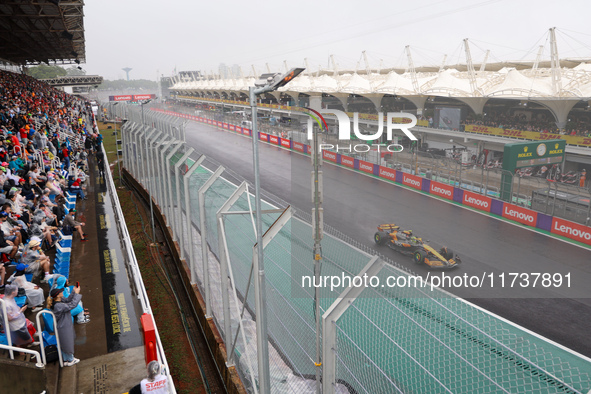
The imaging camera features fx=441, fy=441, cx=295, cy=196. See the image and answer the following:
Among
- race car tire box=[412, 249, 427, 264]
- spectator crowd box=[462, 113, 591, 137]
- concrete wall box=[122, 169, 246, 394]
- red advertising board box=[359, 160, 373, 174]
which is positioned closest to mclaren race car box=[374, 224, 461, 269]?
race car tire box=[412, 249, 427, 264]

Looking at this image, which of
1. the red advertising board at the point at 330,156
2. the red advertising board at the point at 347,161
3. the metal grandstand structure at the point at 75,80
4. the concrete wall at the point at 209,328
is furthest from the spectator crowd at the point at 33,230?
the metal grandstand structure at the point at 75,80

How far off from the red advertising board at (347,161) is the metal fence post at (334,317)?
2569 centimetres

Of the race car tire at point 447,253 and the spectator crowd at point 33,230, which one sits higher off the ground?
the spectator crowd at point 33,230

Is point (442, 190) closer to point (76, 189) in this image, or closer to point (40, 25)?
point (76, 189)

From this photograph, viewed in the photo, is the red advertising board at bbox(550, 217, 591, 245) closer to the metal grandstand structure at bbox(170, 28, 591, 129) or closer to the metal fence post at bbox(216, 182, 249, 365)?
the metal fence post at bbox(216, 182, 249, 365)

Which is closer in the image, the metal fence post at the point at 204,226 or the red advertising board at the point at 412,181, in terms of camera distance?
the metal fence post at the point at 204,226

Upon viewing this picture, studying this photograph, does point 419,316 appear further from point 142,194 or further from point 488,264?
point 142,194

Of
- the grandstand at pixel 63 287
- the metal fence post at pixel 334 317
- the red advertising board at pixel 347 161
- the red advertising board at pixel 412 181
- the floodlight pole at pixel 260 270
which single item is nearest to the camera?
the metal fence post at pixel 334 317

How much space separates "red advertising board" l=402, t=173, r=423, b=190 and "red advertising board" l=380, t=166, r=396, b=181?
2.94 ft

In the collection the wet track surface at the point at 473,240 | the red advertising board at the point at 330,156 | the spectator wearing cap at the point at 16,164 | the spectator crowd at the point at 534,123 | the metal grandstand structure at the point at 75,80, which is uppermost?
the metal grandstand structure at the point at 75,80

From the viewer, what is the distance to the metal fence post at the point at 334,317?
3164 millimetres

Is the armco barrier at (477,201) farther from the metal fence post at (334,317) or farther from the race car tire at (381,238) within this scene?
the metal fence post at (334,317)

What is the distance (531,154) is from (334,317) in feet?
63.1

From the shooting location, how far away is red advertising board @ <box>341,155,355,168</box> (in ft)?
94.1
